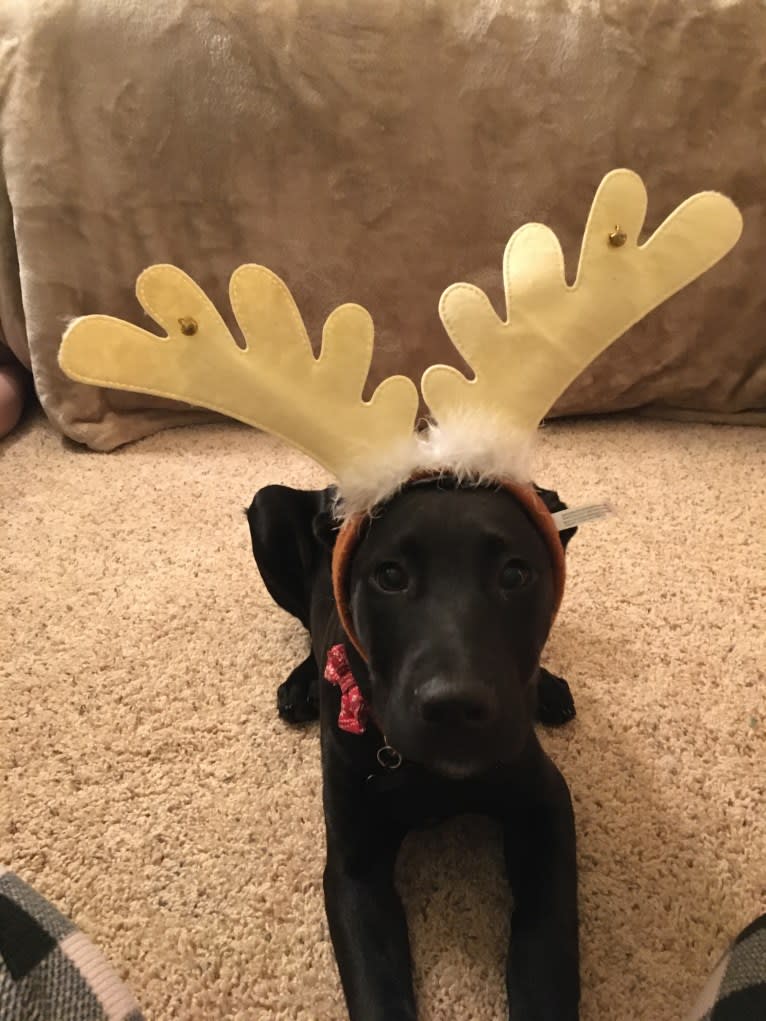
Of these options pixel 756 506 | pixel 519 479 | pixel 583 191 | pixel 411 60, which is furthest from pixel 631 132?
pixel 519 479

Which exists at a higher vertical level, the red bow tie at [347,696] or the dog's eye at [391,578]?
the dog's eye at [391,578]

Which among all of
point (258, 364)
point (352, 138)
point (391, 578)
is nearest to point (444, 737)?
point (391, 578)

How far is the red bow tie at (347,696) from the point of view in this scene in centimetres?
89

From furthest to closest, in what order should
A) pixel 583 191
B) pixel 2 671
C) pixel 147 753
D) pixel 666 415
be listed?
1. pixel 666 415
2. pixel 583 191
3. pixel 2 671
4. pixel 147 753

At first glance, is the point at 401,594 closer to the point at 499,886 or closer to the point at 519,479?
the point at 519,479

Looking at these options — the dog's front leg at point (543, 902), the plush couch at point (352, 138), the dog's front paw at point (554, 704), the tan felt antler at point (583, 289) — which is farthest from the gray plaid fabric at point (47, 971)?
the plush couch at point (352, 138)

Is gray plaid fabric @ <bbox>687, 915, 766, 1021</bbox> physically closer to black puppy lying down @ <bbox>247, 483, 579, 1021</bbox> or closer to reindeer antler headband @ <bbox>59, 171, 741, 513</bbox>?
black puppy lying down @ <bbox>247, 483, 579, 1021</bbox>

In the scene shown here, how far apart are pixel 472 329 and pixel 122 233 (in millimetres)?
1164

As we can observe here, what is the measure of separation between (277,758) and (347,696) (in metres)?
0.26

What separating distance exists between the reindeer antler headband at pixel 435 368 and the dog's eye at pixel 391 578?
6 centimetres

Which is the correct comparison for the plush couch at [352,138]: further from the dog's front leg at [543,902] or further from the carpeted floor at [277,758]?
the dog's front leg at [543,902]

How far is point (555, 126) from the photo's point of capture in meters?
1.66

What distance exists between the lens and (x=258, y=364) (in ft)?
2.57

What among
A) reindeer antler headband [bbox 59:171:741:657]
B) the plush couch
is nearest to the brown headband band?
reindeer antler headband [bbox 59:171:741:657]
